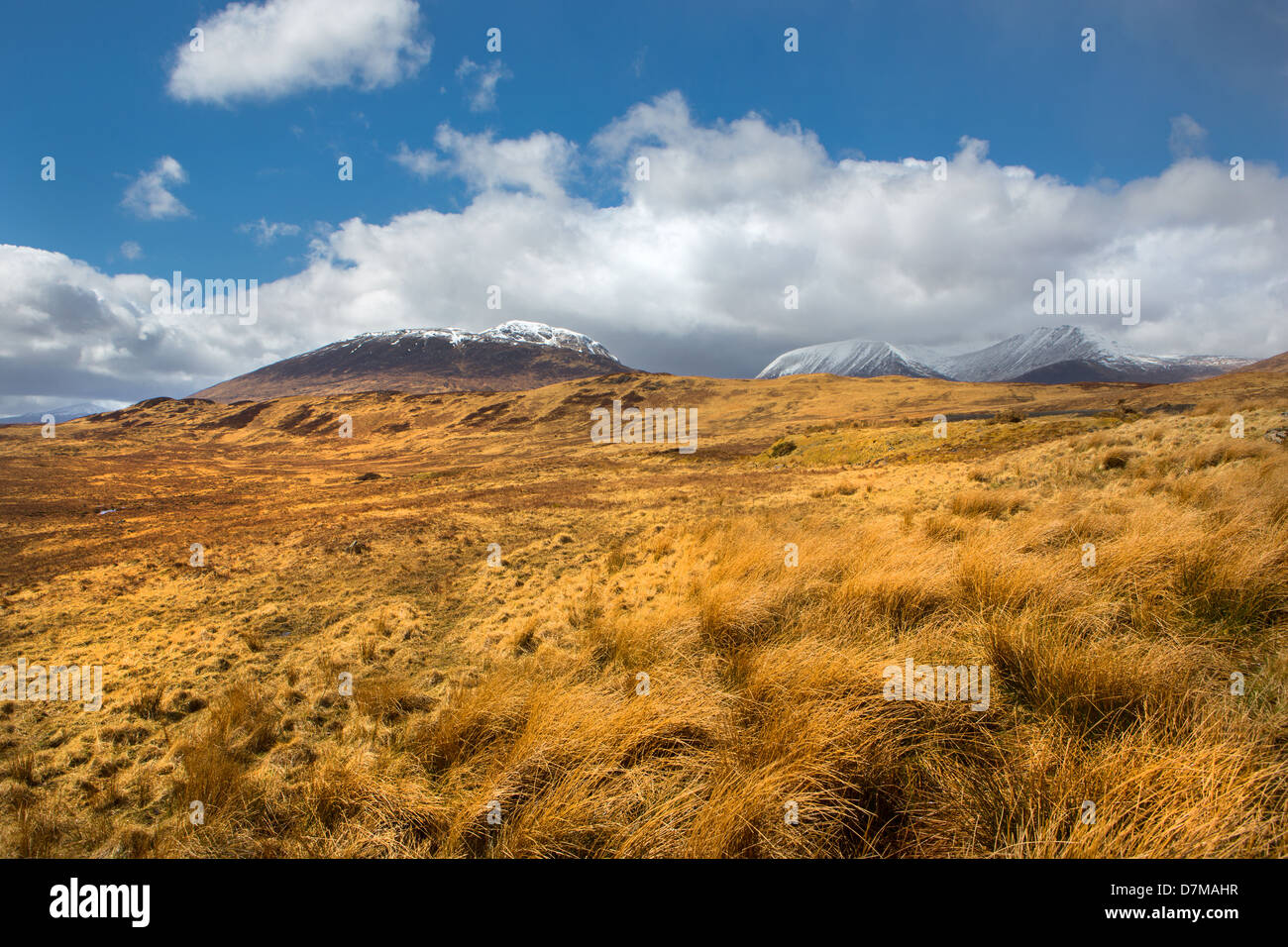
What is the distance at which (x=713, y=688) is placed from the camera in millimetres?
3174

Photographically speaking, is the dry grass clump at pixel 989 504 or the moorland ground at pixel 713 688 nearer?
the moorland ground at pixel 713 688

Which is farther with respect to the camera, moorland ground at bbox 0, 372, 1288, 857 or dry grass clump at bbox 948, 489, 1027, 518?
dry grass clump at bbox 948, 489, 1027, 518

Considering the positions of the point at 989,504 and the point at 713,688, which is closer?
the point at 713,688

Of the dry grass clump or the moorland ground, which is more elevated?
the dry grass clump

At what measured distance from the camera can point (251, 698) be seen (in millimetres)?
4727

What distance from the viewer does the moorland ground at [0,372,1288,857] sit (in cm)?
202

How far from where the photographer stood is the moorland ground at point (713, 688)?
2016 mm

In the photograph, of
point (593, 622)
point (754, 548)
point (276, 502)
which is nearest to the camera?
point (593, 622)

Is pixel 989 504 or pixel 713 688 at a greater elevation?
pixel 989 504

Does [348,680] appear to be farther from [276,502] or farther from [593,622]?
[276,502]

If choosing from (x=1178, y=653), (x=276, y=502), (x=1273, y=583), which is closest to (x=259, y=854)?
(x=1178, y=653)

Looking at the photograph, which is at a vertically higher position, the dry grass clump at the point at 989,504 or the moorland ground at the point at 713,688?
the dry grass clump at the point at 989,504

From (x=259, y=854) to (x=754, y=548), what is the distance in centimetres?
505
